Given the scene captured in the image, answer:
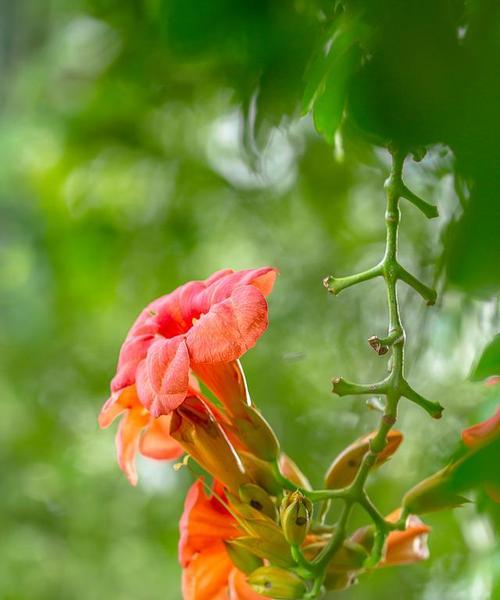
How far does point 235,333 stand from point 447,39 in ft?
1.01

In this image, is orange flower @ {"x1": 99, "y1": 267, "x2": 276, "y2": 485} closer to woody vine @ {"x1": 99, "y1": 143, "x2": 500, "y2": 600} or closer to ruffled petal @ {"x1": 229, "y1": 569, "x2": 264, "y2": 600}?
woody vine @ {"x1": 99, "y1": 143, "x2": 500, "y2": 600}

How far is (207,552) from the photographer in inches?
34.8

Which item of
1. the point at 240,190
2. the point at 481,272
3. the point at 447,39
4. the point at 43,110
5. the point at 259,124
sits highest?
the point at 43,110

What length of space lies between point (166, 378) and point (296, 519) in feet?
0.55

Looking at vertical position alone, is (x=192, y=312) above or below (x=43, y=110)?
below

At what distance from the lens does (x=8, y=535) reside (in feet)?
10.5

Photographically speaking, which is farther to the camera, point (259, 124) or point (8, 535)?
point (8, 535)

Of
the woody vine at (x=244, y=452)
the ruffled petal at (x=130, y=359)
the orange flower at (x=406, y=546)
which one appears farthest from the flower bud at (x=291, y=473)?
the ruffled petal at (x=130, y=359)

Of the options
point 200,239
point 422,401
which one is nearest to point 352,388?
point 422,401

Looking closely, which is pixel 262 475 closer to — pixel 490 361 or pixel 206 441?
pixel 206 441

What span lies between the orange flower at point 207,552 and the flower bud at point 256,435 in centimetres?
6

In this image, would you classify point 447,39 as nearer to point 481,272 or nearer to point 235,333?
point 481,272

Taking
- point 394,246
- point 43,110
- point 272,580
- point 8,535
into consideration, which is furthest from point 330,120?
point 8,535

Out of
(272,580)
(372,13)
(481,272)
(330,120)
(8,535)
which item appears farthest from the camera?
(8,535)
